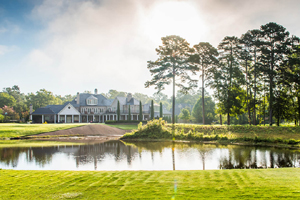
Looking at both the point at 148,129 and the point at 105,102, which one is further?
the point at 105,102

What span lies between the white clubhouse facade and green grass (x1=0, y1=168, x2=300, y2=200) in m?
51.8

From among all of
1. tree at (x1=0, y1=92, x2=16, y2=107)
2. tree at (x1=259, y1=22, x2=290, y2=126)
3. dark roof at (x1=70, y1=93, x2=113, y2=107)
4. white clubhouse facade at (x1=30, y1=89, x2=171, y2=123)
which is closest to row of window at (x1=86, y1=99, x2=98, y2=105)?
white clubhouse facade at (x1=30, y1=89, x2=171, y2=123)

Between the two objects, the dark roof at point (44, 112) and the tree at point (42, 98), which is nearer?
the dark roof at point (44, 112)

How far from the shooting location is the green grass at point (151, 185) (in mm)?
6336

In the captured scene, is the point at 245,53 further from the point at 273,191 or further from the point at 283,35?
the point at 273,191

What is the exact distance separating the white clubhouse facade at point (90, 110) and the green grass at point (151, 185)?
5184 centimetres

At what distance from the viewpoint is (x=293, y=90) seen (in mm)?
31953

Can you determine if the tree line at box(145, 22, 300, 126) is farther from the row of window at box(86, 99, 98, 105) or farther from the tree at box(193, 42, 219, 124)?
the row of window at box(86, 99, 98, 105)

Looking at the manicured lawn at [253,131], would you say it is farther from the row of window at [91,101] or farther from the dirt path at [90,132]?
the row of window at [91,101]

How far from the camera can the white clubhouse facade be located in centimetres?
5909

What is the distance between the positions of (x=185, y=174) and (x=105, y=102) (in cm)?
6156

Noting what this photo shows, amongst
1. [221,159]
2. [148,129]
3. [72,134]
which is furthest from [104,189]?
[72,134]

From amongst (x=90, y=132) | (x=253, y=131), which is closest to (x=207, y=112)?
(x=253, y=131)

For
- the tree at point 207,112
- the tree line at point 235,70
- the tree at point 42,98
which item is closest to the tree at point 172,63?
the tree line at point 235,70
